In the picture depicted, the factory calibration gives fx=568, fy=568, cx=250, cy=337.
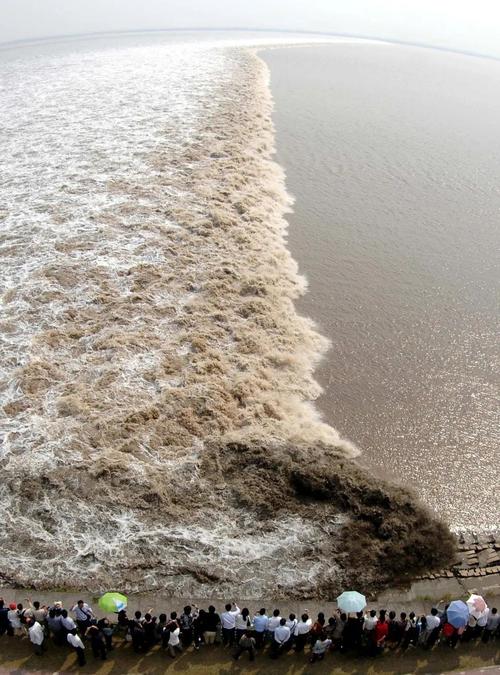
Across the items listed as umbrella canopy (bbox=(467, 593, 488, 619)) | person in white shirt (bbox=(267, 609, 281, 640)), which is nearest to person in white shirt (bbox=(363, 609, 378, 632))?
person in white shirt (bbox=(267, 609, 281, 640))

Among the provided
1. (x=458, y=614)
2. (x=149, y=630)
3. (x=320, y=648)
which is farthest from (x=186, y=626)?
(x=458, y=614)

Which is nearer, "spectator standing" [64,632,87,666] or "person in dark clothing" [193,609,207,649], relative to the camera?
"spectator standing" [64,632,87,666]

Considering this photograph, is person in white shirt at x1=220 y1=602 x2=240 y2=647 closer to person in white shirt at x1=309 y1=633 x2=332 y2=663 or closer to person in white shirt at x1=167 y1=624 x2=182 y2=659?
person in white shirt at x1=167 y1=624 x2=182 y2=659

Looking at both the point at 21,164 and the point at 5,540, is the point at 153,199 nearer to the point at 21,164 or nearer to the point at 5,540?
the point at 21,164

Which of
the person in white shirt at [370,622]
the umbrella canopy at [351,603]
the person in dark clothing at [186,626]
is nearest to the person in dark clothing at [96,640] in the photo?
the person in dark clothing at [186,626]

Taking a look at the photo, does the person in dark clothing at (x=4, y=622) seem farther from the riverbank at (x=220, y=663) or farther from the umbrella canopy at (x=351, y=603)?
the umbrella canopy at (x=351, y=603)

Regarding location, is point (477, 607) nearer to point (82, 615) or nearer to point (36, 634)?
point (82, 615)

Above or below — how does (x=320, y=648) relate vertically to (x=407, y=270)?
below
